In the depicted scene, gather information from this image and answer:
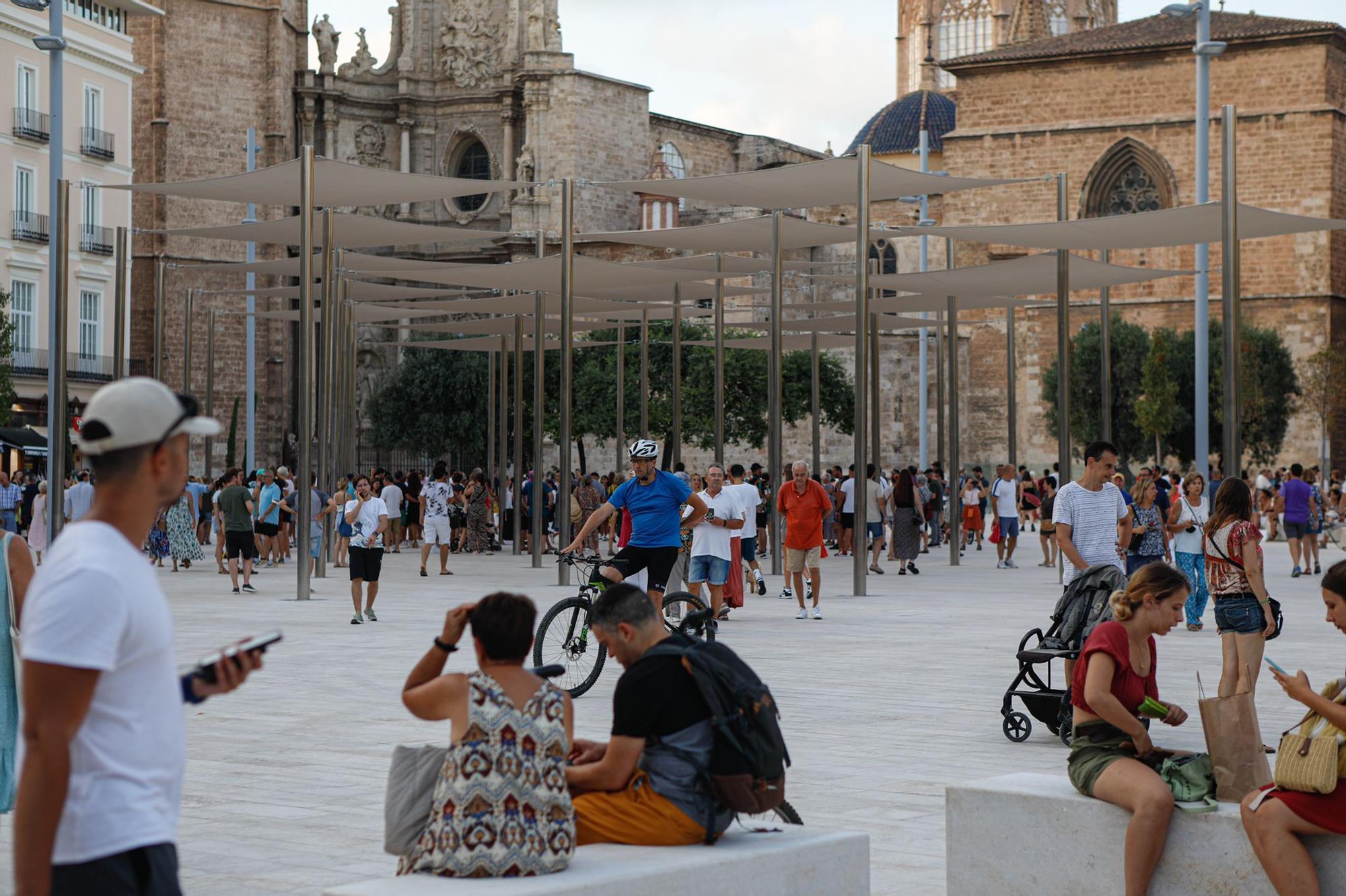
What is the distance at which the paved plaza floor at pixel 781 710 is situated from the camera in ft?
20.5

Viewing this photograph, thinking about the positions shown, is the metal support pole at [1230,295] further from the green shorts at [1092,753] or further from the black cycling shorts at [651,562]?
the green shorts at [1092,753]

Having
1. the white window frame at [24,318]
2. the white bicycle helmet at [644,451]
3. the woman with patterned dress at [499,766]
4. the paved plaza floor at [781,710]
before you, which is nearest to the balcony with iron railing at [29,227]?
the white window frame at [24,318]

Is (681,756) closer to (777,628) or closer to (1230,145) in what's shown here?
(777,628)

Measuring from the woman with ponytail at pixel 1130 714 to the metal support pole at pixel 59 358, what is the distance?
15212mm

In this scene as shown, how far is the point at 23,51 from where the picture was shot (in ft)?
135

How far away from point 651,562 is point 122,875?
9.29m

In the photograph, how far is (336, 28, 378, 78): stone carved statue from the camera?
5834cm

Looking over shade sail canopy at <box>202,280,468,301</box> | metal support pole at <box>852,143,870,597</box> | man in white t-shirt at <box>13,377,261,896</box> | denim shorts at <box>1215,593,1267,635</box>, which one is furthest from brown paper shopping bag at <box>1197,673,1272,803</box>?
shade sail canopy at <box>202,280,468,301</box>

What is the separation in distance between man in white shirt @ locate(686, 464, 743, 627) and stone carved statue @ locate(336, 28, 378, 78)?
46.5 meters

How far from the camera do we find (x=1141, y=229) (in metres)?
19.0

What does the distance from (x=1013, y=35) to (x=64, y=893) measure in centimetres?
7396

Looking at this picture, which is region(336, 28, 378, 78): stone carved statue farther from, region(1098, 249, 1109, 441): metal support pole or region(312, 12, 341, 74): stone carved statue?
region(1098, 249, 1109, 441): metal support pole

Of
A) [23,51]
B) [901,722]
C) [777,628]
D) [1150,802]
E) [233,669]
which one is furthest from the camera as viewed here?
[23,51]

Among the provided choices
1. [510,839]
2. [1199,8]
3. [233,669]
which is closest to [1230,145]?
[1199,8]
